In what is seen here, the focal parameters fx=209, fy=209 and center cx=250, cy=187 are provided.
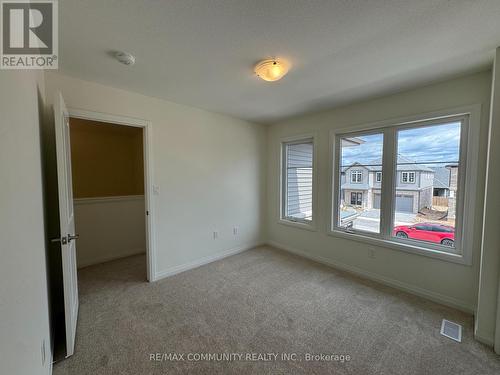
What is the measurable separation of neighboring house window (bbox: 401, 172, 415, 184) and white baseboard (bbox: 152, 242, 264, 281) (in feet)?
9.01

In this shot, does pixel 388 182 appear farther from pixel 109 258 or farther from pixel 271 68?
pixel 109 258

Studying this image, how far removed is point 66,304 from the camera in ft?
5.49

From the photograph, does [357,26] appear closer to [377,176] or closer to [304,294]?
[377,176]

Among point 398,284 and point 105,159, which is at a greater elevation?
point 105,159

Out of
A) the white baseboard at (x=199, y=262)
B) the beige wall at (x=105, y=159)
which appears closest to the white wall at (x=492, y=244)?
the white baseboard at (x=199, y=262)

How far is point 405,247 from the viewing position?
2605 mm

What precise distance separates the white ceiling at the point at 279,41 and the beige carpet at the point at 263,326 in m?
2.47

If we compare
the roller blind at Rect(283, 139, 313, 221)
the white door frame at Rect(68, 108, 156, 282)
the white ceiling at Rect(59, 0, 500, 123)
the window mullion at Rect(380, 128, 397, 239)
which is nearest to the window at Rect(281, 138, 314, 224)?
the roller blind at Rect(283, 139, 313, 221)

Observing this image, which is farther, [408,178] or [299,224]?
[299,224]

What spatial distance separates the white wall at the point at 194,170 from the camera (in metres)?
2.54

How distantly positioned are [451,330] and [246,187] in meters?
3.14

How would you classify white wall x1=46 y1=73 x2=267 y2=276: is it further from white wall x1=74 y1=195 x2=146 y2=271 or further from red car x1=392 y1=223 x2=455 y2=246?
red car x1=392 y1=223 x2=455 y2=246

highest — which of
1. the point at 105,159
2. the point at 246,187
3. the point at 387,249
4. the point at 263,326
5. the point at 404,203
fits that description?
the point at 105,159

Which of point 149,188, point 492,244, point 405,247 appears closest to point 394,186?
point 405,247
